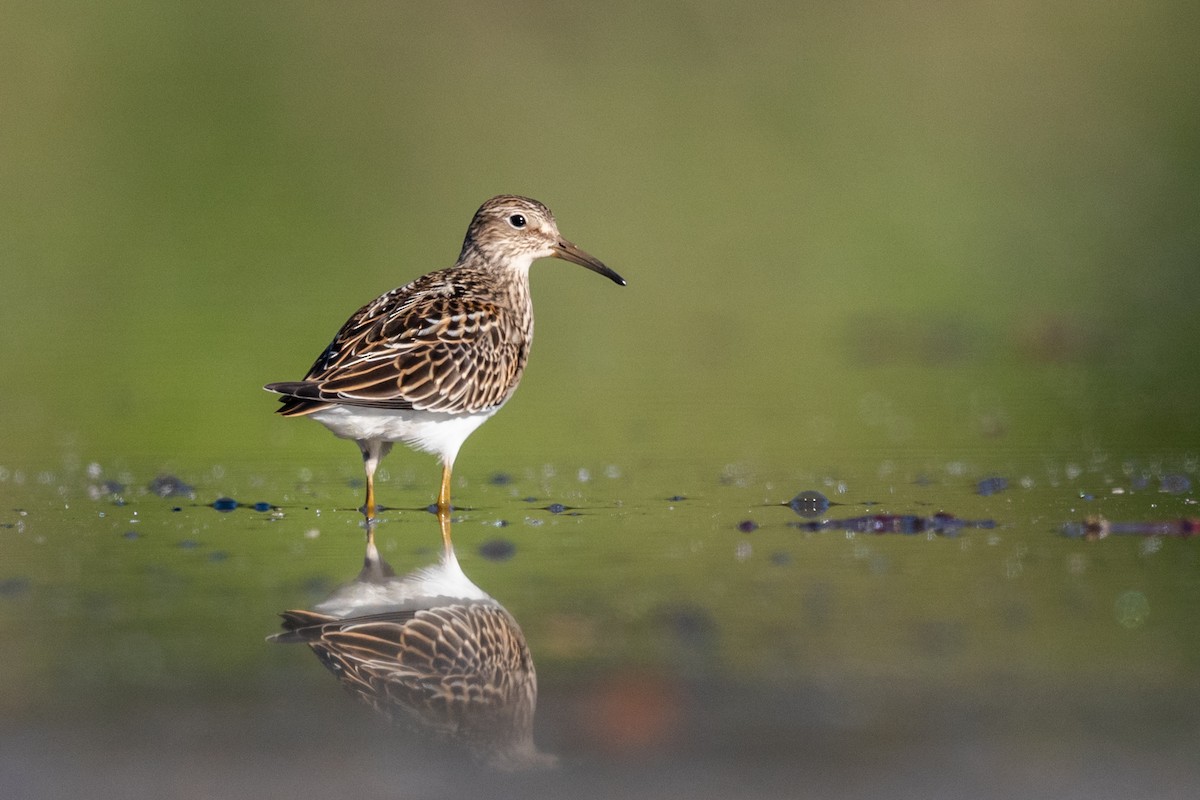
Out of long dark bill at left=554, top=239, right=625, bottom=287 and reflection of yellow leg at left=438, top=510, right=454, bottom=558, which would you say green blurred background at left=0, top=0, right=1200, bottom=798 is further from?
long dark bill at left=554, top=239, right=625, bottom=287

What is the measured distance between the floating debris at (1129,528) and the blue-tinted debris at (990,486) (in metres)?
1.08

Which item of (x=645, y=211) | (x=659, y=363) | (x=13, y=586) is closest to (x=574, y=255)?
(x=659, y=363)

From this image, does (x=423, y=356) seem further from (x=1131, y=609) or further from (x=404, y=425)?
(x=1131, y=609)

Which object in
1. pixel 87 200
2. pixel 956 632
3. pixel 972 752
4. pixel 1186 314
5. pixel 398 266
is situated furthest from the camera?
pixel 87 200

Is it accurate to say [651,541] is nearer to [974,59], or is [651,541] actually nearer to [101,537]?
[101,537]

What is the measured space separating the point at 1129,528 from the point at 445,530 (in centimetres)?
322

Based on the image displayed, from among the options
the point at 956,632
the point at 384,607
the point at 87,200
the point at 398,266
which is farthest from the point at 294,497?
the point at 87,200

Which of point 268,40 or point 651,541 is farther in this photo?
point 268,40

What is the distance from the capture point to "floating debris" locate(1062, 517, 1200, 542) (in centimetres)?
776

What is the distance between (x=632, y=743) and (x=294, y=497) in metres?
4.97

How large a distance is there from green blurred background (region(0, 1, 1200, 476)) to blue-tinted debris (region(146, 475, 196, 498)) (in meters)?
0.98

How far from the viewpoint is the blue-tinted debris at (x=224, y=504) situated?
897 centimetres

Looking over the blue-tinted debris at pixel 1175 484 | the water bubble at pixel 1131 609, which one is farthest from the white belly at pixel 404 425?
the water bubble at pixel 1131 609

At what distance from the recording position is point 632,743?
4941 millimetres
